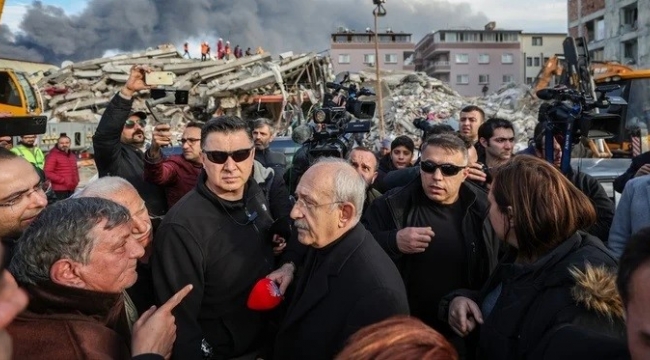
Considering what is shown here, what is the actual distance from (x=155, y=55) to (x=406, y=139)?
26.7m

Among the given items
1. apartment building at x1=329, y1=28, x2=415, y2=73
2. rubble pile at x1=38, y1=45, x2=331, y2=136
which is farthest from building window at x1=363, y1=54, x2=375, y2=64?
rubble pile at x1=38, y1=45, x2=331, y2=136

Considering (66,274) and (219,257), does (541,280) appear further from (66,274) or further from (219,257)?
(66,274)

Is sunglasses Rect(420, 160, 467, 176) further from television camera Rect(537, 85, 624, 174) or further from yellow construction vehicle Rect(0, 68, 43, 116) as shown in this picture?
yellow construction vehicle Rect(0, 68, 43, 116)

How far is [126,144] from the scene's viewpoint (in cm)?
490

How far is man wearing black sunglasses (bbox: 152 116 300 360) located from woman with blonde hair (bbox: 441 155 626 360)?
106 centimetres

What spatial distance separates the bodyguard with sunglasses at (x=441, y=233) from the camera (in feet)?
10.7

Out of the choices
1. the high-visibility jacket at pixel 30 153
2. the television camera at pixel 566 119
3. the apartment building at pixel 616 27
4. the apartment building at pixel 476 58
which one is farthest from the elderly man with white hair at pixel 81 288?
the apartment building at pixel 476 58

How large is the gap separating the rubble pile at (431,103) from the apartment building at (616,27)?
550 cm

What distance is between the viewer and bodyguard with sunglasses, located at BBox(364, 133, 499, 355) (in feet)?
10.7

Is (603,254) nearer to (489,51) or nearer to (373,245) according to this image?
(373,245)

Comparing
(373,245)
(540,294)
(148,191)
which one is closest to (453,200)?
(373,245)

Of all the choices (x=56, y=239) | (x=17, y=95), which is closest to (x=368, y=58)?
(x=17, y=95)

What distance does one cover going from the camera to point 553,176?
230 centimetres

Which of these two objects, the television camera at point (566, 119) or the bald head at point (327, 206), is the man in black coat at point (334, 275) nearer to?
the bald head at point (327, 206)
